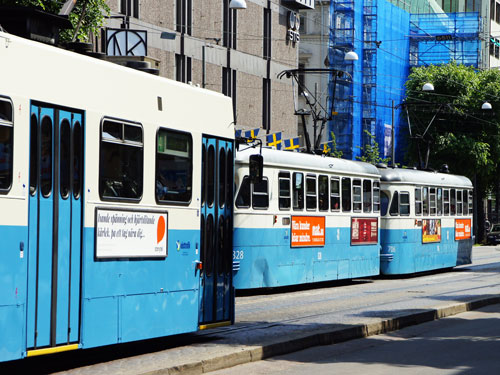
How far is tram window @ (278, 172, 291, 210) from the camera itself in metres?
20.0

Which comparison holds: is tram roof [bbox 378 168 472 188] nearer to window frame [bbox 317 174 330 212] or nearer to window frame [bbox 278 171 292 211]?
window frame [bbox 317 174 330 212]

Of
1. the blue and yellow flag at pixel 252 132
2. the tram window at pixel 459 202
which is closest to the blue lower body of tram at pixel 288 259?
the tram window at pixel 459 202

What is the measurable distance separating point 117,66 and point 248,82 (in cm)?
3100

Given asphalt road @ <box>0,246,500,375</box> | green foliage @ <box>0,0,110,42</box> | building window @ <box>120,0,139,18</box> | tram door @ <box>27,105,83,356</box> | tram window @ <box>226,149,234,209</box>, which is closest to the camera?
tram door @ <box>27,105,83,356</box>

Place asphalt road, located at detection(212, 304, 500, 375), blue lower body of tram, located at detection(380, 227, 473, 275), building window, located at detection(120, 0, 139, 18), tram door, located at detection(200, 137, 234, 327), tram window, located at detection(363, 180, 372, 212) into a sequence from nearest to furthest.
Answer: asphalt road, located at detection(212, 304, 500, 375) < tram door, located at detection(200, 137, 234, 327) < tram window, located at detection(363, 180, 372, 212) < blue lower body of tram, located at detection(380, 227, 473, 275) < building window, located at detection(120, 0, 139, 18)

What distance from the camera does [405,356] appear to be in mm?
11789

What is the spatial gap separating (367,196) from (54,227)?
1540 cm

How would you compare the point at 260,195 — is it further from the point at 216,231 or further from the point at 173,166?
the point at 173,166

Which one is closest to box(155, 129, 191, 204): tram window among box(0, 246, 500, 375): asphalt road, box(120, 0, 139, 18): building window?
box(0, 246, 500, 375): asphalt road

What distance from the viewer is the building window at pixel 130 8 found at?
32906 mm

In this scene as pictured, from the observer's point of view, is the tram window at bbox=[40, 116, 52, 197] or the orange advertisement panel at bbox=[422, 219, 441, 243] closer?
the tram window at bbox=[40, 116, 52, 197]

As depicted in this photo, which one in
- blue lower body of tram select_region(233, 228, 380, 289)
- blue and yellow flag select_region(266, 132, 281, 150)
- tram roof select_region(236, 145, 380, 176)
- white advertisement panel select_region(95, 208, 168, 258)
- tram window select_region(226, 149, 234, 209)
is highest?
blue and yellow flag select_region(266, 132, 281, 150)

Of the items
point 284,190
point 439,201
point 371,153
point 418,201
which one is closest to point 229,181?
point 284,190

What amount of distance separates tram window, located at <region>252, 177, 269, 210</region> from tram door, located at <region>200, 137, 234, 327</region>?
6832 mm
